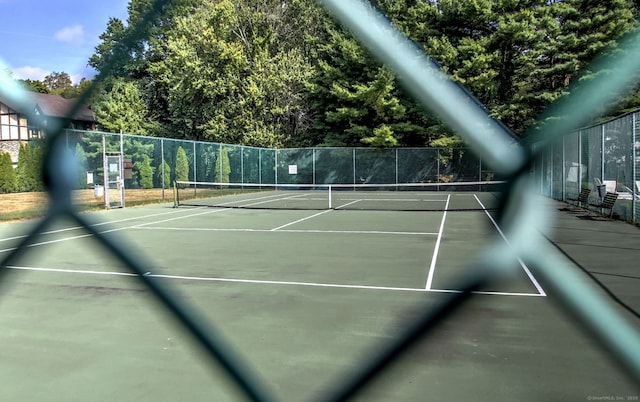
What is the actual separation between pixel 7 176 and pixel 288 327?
2185cm

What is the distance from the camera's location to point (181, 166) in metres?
23.8

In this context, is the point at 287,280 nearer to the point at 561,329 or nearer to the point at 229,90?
the point at 561,329

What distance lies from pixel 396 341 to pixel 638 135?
9465 millimetres

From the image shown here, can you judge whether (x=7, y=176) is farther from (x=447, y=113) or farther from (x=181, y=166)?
(x=447, y=113)

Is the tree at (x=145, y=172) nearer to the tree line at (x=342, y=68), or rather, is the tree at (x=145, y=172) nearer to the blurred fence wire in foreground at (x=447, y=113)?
the tree line at (x=342, y=68)

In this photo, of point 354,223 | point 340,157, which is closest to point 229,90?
point 340,157

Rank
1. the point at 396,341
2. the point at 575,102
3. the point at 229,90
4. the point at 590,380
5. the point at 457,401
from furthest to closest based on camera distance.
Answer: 1. the point at 229,90
2. the point at 396,341
3. the point at 590,380
4. the point at 457,401
5. the point at 575,102

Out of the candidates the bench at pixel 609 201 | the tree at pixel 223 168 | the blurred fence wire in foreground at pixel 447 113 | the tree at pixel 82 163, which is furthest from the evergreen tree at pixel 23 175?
the blurred fence wire in foreground at pixel 447 113

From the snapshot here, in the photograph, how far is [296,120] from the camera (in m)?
32.8

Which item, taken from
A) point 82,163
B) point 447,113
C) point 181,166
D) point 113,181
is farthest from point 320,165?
point 447,113

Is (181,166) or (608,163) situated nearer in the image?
(608,163)

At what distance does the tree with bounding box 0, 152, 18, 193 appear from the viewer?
2134 centimetres

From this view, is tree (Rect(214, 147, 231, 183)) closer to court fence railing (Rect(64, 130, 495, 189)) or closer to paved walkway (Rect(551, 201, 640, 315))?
court fence railing (Rect(64, 130, 495, 189))

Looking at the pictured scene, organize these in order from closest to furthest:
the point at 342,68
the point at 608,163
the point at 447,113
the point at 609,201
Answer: the point at 447,113 → the point at 609,201 → the point at 608,163 → the point at 342,68
